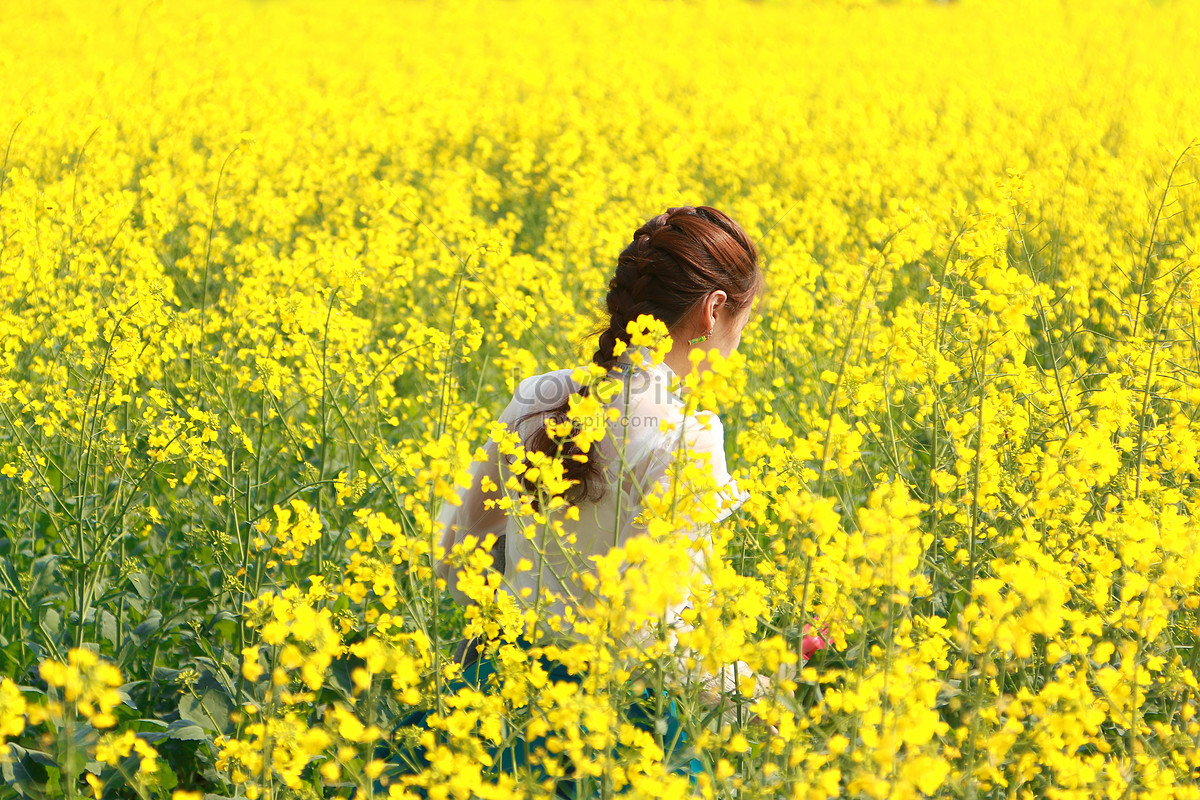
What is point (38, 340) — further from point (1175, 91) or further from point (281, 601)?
point (1175, 91)

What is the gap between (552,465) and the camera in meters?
2.12

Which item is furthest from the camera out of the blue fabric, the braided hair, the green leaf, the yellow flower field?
the green leaf

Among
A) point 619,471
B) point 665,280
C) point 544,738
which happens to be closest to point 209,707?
point 544,738

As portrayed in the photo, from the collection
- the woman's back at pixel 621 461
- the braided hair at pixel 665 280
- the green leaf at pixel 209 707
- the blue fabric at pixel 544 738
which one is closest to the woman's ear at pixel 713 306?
the braided hair at pixel 665 280

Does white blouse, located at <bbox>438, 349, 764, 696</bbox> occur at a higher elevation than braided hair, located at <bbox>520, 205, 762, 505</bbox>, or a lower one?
lower

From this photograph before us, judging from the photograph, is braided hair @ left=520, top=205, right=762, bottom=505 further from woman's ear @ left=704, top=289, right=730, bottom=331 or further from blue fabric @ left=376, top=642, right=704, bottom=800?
blue fabric @ left=376, top=642, right=704, bottom=800

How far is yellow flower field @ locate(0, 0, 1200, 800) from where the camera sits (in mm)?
1796

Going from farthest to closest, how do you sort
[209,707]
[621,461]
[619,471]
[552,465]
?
[209,707]
[619,471]
[621,461]
[552,465]

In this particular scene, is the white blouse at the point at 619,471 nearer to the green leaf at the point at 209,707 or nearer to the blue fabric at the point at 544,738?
the blue fabric at the point at 544,738

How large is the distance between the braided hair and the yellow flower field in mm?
305

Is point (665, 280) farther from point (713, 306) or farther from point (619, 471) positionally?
point (619, 471)

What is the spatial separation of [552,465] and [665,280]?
1.94 feet

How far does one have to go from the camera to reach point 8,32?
14.0 meters

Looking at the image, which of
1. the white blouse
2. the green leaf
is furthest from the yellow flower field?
the white blouse
